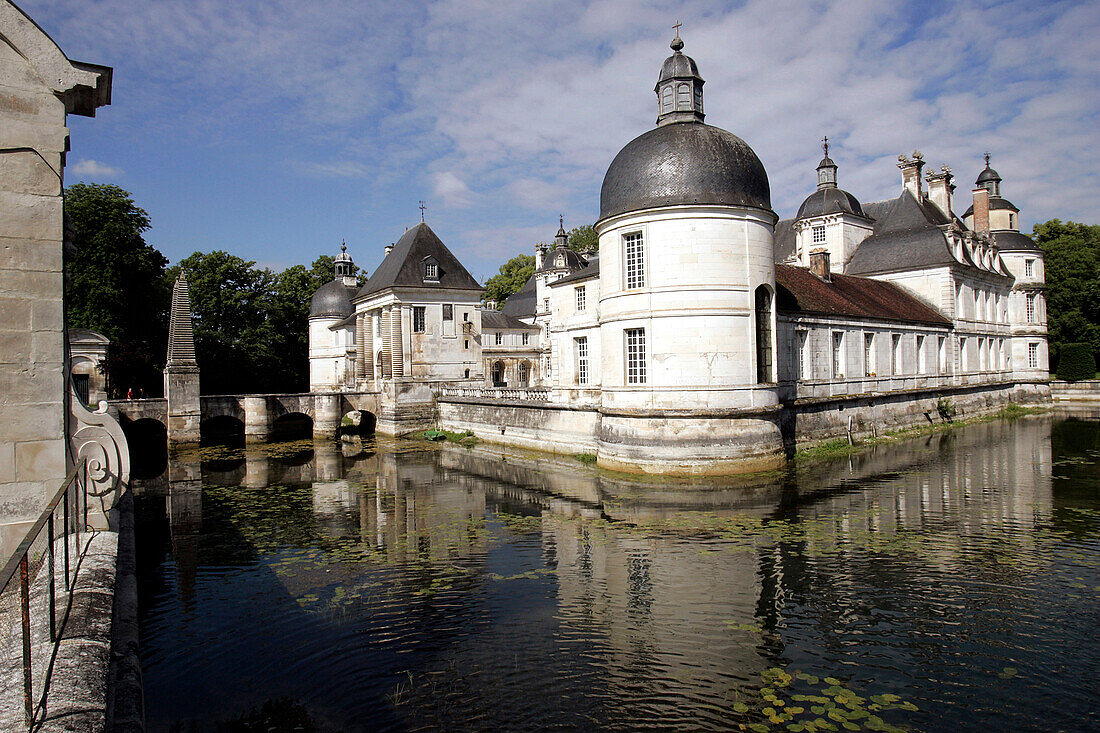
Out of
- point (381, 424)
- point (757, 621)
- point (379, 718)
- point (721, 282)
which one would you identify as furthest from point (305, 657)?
point (381, 424)

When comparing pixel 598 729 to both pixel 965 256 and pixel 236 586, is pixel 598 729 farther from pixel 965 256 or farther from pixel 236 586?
pixel 965 256

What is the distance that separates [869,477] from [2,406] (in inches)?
635

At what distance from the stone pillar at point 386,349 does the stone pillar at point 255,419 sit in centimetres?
518

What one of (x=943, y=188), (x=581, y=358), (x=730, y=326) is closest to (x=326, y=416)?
(x=581, y=358)

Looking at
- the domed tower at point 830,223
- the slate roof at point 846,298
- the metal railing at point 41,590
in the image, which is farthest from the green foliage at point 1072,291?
the metal railing at point 41,590

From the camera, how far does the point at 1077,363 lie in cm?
4009

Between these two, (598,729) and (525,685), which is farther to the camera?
(525,685)

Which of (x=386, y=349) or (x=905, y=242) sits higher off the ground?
(x=905, y=242)

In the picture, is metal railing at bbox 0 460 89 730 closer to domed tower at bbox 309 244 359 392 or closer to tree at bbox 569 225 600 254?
domed tower at bbox 309 244 359 392

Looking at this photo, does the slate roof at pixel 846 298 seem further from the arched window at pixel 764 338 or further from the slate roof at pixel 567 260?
the slate roof at pixel 567 260

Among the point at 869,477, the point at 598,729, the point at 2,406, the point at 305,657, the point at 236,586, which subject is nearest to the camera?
the point at 2,406

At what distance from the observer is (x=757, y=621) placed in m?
7.05

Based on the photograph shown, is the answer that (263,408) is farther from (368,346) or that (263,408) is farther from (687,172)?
(687,172)

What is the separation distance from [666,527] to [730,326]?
249 inches
